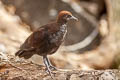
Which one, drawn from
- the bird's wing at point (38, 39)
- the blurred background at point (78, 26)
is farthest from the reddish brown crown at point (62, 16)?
the blurred background at point (78, 26)

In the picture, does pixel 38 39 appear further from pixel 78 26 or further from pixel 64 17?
pixel 78 26

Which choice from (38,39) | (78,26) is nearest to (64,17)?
(38,39)

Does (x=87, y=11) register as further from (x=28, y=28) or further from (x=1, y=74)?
(x=1, y=74)

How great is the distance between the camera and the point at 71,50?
14.4 m

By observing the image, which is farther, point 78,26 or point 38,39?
point 78,26

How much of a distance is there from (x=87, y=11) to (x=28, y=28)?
9.86 ft

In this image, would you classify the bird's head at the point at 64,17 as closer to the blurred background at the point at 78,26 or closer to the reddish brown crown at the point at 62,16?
the reddish brown crown at the point at 62,16

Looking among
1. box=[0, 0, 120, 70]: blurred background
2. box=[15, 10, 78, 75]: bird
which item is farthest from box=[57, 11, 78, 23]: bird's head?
box=[0, 0, 120, 70]: blurred background

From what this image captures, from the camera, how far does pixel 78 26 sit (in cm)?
1627

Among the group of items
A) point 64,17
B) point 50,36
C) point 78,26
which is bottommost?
point 50,36

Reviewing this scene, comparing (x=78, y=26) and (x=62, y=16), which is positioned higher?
(x=78, y=26)

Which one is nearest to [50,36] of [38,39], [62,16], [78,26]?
[38,39]

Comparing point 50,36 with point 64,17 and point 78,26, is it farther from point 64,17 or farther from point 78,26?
point 78,26

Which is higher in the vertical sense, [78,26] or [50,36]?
[78,26]
